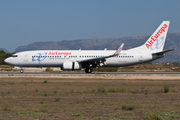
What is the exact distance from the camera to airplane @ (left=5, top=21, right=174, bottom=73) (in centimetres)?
4025

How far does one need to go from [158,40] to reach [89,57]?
38.7 ft

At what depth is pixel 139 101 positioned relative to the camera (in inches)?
596

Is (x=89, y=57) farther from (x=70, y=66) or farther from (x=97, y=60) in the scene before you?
(x=70, y=66)

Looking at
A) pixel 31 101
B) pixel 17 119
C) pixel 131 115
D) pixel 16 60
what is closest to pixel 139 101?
pixel 131 115

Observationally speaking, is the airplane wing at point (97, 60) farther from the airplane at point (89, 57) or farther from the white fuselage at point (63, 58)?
the white fuselage at point (63, 58)

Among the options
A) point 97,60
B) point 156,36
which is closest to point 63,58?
point 97,60

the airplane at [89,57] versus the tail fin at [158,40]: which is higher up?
the tail fin at [158,40]

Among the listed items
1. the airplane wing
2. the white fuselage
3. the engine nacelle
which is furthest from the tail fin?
the engine nacelle

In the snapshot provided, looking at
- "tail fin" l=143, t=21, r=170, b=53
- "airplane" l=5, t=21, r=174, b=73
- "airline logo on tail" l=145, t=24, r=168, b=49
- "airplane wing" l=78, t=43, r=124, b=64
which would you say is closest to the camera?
"airplane wing" l=78, t=43, r=124, b=64

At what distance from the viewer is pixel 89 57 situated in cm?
4134

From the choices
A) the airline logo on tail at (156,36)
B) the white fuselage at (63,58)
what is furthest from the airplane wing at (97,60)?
the airline logo on tail at (156,36)

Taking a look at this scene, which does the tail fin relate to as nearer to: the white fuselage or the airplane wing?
the white fuselage

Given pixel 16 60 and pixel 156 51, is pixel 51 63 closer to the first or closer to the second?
pixel 16 60

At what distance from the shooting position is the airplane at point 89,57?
40247 mm
